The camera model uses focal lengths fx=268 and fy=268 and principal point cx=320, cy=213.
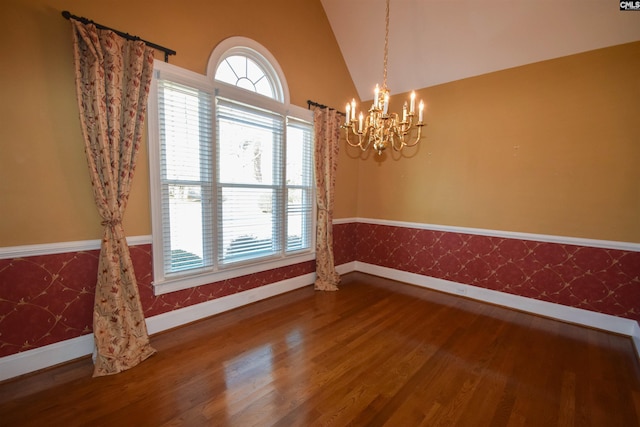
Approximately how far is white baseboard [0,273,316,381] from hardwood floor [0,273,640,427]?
0.08 meters

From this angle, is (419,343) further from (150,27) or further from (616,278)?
(150,27)

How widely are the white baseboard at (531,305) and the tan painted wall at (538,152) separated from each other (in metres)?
0.87

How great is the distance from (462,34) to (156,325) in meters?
4.74

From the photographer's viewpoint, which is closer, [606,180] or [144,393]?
[144,393]

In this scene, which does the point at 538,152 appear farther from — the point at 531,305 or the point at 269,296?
the point at 269,296

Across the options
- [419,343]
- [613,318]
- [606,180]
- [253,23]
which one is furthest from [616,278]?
[253,23]

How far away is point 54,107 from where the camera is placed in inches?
79.7

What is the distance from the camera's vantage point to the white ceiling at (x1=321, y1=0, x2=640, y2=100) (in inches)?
108

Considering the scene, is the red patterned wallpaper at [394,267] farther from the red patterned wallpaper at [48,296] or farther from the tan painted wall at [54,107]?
the tan painted wall at [54,107]

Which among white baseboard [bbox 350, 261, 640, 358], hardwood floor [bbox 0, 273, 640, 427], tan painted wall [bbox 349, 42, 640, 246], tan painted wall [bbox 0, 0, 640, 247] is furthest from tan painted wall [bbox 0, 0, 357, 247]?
white baseboard [bbox 350, 261, 640, 358]

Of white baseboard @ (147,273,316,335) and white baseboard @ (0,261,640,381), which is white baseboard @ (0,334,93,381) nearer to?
white baseboard @ (0,261,640,381)

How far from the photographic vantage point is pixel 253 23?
3.09 metres

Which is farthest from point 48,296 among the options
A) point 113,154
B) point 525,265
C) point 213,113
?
point 525,265

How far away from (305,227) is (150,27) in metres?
2.81
